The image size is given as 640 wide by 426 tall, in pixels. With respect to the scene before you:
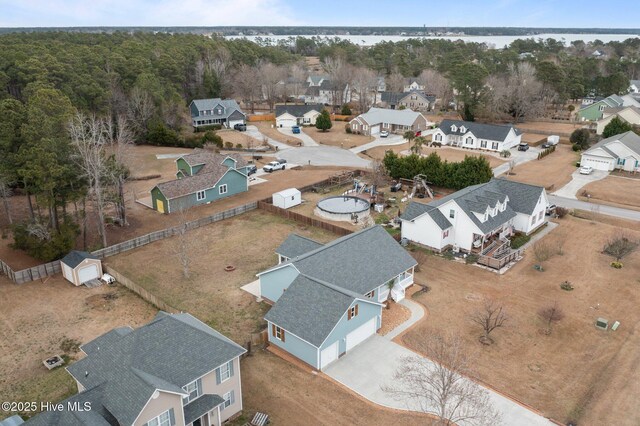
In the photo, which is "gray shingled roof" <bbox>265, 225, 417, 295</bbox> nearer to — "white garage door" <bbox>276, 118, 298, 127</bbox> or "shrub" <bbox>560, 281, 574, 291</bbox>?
"shrub" <bbox>560, 281, 574, 291</bbox>

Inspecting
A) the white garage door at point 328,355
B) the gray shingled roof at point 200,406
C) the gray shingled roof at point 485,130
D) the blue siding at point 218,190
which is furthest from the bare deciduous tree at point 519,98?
the gray shingled roof at point 200,406

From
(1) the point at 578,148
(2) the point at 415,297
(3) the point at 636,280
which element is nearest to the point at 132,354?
(2) the point at 415,297

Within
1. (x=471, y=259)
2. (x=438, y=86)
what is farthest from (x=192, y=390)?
(x=438, y=86)

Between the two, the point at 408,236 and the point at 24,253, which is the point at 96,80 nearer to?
the point at 24,253

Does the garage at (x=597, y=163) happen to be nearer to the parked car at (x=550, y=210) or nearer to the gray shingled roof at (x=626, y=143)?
the gray shingled roof at (x=626, y=143)

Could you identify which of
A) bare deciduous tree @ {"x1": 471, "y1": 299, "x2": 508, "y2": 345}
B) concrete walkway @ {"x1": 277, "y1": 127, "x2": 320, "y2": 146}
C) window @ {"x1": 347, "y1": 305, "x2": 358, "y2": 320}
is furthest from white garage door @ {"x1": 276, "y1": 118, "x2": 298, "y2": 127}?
window @ {"x1": 347, "y1": 305, "x2": 358, "y2": 320}

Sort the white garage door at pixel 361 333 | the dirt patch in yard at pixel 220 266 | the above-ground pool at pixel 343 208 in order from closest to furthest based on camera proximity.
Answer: the white garage door at pixel 361 333, the dirt patch in yard at pixel 220 266, the above-ground pool at pixel 343 208

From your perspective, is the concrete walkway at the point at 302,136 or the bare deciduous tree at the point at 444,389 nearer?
the bare deciduous tree at the point at 444,389
